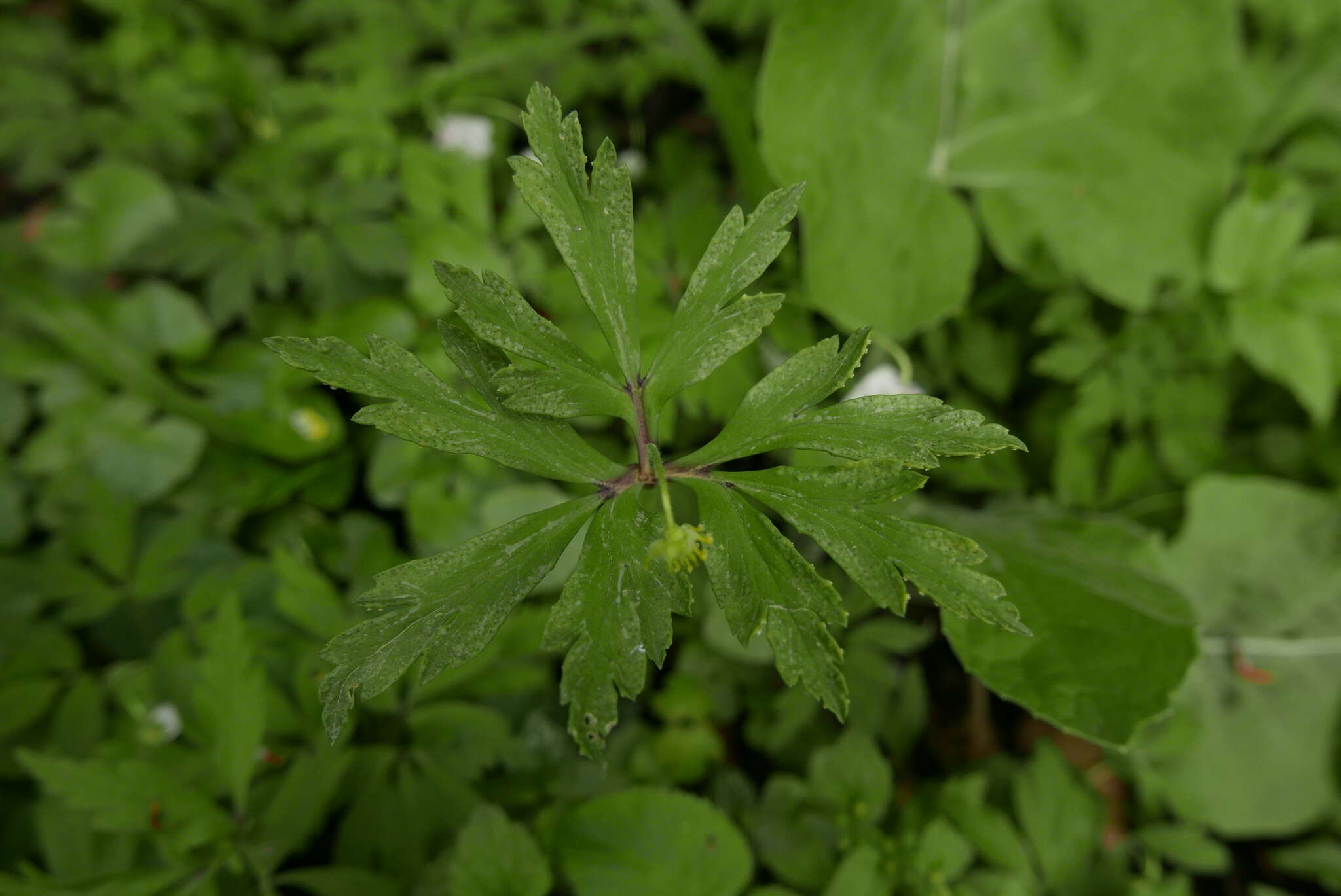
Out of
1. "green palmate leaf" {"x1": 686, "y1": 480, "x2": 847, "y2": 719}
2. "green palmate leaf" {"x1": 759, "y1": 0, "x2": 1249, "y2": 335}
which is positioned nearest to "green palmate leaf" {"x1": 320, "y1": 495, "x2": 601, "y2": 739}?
"green palmate leaf" {"x1": 686, "y1": 480, "x2": 847, "y2": 719}

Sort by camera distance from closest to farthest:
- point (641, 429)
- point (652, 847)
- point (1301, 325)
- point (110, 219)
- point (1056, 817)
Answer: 1. point (641, 429)
2. point (652, 847)
3. point (1056, 817)
4. point (1301, 325)
5. point (110, 219)

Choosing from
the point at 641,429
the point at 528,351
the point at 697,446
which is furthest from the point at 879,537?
the point at 697,446

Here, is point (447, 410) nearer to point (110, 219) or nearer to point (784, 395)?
point (784, 395)

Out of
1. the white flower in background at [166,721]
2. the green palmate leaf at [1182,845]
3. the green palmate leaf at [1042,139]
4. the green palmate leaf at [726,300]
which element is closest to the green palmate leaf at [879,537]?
the green palmate leaf at [726,300]

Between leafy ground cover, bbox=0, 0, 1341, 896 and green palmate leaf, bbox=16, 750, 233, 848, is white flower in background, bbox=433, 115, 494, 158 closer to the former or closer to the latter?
leafy ground cover, bbox=0, 0, 1341, 896

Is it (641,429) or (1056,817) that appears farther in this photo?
(1056,817)

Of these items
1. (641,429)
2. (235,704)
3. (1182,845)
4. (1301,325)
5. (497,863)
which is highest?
(641,429)

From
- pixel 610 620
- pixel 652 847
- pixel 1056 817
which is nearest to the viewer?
pixel 610 620
